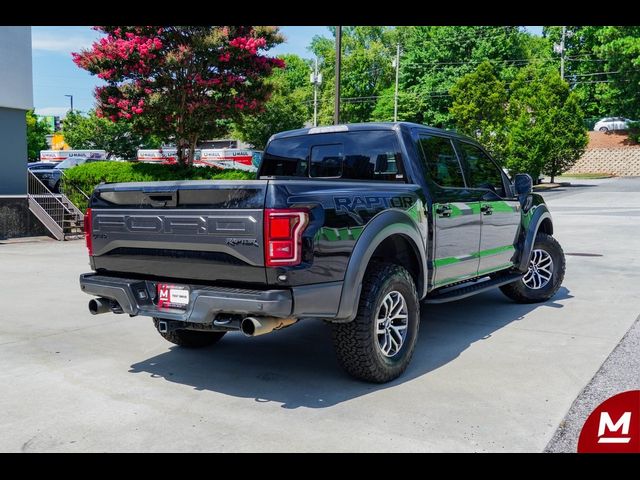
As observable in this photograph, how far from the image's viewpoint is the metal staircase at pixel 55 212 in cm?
1520

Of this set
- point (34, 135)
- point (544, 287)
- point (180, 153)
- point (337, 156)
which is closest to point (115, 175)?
point (180, 153)

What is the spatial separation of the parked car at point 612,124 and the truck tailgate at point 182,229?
50907 millimetres

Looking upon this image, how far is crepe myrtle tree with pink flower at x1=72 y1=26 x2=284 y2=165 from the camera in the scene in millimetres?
16266

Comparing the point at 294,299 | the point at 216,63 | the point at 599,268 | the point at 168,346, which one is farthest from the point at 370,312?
the point at 216,63

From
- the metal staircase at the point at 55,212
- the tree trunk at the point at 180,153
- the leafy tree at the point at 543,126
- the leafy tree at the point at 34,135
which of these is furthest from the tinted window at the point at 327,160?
the leafy tree at the point at 34,135

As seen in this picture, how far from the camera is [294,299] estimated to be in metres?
3.90

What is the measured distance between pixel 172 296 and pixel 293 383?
3.65ft

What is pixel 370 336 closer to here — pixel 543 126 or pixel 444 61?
pixel 543 126

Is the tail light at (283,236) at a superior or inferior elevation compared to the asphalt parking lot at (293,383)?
superior

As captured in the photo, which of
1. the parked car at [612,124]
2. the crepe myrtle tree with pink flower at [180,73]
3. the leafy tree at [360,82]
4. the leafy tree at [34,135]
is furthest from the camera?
the leafy tree at [360,82]

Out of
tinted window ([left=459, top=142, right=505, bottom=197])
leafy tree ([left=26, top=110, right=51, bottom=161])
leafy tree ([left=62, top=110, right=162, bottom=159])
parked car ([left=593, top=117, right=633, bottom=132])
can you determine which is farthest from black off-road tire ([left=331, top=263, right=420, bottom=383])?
leafy tree ([left=26, top=110, right=51, bottom=161])

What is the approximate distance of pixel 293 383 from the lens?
4668 millimetres

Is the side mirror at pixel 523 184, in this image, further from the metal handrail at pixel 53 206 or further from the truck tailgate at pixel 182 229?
the metal handrail at pixel 53 206
